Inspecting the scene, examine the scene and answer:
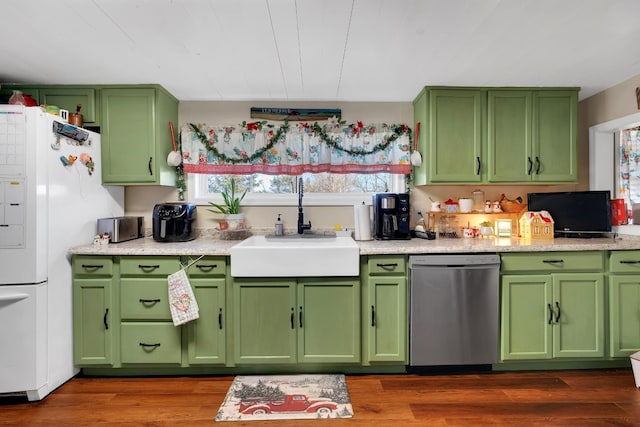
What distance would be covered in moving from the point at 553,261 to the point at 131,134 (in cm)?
322

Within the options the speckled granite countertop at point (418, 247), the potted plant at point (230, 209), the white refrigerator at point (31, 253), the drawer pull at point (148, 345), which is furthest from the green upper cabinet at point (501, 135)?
the white refrigerator at point (31, 253)

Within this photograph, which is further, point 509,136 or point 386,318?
point 509,136

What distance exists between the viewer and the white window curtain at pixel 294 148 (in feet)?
9.77

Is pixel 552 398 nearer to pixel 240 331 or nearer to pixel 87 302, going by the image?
pixel 240 331

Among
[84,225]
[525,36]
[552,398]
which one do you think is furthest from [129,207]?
[552,398]

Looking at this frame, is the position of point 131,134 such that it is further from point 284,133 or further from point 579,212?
point 579,212

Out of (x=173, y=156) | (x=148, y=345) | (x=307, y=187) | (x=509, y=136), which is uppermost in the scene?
(x=509, y=136)

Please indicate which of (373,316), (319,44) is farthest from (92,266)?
(319,44)

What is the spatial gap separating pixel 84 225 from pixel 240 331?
53.2 inches

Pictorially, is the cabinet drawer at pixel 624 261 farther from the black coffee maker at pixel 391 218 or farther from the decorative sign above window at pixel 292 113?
the decorative sign above window at pixel 292 113

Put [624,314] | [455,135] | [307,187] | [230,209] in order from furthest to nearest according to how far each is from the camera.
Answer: [307,187] < [230,209] < [455,135] < [624,314]

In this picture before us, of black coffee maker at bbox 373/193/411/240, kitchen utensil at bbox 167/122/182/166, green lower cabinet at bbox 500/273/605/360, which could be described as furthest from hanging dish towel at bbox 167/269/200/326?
green lower cabinet at bbox 500/273/605/360

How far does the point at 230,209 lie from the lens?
9.68 feet

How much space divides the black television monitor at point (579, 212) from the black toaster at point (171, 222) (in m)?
2.91
